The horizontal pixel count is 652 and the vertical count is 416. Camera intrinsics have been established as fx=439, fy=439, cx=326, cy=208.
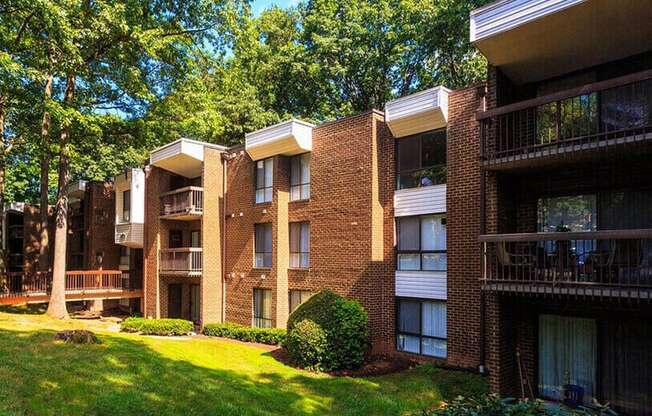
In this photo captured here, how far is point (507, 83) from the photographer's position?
10641 mm

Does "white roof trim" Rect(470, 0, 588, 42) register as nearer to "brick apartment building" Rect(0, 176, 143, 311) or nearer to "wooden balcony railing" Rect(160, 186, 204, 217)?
"wooden balcony railing" Rect(160, 186, 204, 217)

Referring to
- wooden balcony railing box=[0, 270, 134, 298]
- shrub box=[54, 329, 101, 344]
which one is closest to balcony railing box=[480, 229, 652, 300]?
shrub box=[54, 329, 101, 344]

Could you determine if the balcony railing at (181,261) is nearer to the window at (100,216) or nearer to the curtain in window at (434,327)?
the window at (100,216)

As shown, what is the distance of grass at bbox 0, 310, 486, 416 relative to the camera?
7.91 metres

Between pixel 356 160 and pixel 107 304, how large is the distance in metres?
20.7

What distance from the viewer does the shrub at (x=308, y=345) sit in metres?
12.7

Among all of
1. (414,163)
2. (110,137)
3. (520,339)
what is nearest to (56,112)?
(110,137)

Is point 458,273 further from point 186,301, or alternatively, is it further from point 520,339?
point 186,301

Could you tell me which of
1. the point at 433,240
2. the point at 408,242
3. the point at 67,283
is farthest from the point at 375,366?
the point at 67,283

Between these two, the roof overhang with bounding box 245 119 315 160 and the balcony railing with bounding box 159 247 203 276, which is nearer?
the roof overhang with bounding box 245 119 315 160

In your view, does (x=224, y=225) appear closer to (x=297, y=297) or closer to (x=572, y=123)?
(x=297, y=297)

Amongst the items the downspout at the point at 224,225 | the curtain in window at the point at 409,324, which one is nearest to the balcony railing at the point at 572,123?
the curtain in window at the point at 409,324

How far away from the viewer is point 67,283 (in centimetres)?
2198

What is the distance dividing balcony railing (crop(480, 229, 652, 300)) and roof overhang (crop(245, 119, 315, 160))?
9152 mm
